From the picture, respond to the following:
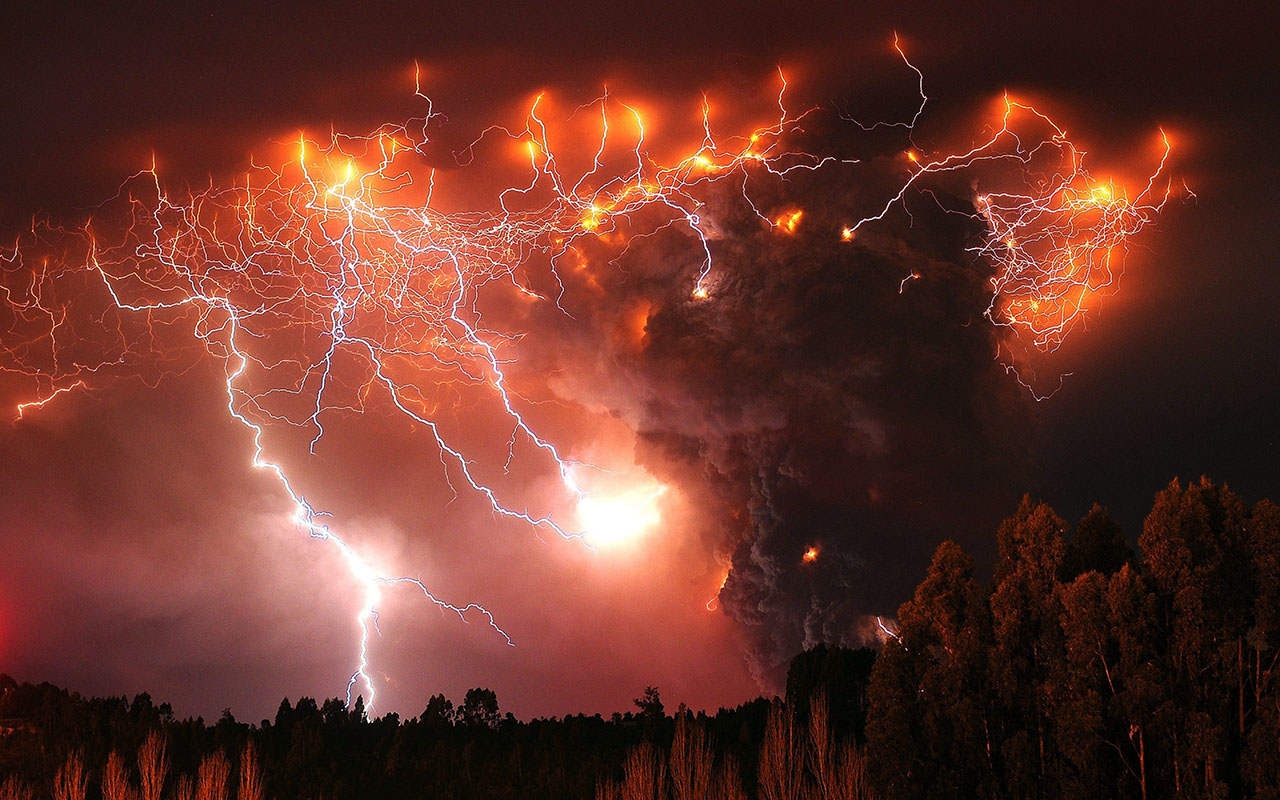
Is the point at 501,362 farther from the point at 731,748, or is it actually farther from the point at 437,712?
the point at 731,748

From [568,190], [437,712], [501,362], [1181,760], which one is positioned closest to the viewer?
[1181,760]

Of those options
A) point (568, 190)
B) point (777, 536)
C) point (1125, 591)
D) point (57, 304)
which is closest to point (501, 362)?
point (568, 190)

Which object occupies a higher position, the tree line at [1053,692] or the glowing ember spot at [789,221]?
the glowing ember spot at [789,221]

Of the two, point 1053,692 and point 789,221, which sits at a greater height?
point 789,221

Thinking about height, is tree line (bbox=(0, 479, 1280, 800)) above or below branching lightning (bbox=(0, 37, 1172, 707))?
below

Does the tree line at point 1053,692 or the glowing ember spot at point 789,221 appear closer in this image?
the tree line at point 1053,692

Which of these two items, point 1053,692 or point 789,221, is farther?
point 789,221

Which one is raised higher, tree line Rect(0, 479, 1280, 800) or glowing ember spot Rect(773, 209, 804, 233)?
glowing ember spot Rect(773, 209, 804, 233)

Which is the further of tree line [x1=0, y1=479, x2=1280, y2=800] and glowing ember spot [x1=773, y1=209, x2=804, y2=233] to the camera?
glowing ember spot [x1=773, y1=209, x2=804, y2=233]
